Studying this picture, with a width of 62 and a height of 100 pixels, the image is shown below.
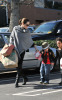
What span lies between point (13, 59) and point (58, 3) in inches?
1647

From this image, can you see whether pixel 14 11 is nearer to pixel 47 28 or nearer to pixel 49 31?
pixel 47 28

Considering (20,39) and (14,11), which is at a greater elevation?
(20,39)

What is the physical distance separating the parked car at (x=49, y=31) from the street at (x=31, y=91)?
16.1 feet

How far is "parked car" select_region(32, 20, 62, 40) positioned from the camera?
13062mm

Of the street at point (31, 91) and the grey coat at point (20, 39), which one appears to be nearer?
the street at point (31, 91)

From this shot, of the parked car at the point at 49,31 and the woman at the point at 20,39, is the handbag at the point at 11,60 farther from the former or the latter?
the parked car at the point at 49,31

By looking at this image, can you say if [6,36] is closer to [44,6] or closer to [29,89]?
[29,89]

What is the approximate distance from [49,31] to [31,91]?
7.11 metres

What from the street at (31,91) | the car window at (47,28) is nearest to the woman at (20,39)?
the street at (31,91)

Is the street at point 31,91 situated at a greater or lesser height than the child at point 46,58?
lesser

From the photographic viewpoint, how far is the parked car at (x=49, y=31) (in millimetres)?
13062

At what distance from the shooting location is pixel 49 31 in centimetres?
1368

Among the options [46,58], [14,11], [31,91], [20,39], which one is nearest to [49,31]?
[14,11]

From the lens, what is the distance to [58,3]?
47.9m
